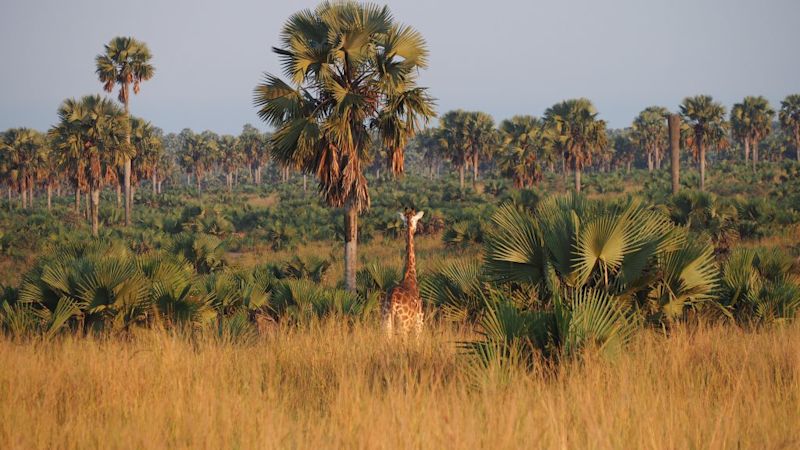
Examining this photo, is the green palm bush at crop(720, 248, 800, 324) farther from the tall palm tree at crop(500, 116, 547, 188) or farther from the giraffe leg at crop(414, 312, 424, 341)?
the tall palm tree at crop(500, 116, 547, 188)

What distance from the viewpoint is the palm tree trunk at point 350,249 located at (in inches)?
643

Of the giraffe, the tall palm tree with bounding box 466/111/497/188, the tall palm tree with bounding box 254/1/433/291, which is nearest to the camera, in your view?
the giraffe

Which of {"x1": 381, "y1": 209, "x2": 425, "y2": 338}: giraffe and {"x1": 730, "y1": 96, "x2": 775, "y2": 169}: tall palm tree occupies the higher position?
{"x1": 730, "y1": 96, "x2": 775, "y2": 169}: tall palm tree

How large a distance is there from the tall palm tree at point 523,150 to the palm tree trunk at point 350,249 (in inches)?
1422

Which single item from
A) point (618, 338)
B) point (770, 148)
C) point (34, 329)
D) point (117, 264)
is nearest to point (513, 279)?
point (618, 338)

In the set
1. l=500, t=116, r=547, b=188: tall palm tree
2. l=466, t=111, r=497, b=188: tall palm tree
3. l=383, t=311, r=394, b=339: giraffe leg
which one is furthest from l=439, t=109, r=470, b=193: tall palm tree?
l=383, t=311, r=394, b=339: giraffe leg

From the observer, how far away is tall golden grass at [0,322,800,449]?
12.6ft

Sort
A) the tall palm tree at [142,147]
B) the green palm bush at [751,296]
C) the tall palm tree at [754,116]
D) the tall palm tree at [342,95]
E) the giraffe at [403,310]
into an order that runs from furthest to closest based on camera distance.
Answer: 1. the tall palm tree at [754,116]
2. the tall palm tree at [142,147]
3. the tall palm tree at [342,95]
4. the green palm bush at [751,296]
5. the giraffe at [403,310]

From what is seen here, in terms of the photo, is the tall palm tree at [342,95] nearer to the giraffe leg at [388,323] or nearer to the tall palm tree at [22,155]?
the giraffe leg at [388,323]

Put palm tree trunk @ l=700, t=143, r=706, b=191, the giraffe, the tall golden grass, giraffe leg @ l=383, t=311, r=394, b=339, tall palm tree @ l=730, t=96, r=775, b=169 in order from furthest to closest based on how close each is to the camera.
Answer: tall palm tree @ l=730, t=96, r=775, b=169 < palm tree trunk @ l=700, t=143, r=706, b=191 < the giraffe < giraffe leg @ l=383, t=311, r=394, b=339 < the tall golden grass

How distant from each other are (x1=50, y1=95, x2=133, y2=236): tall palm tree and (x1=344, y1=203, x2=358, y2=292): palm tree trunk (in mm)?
24940

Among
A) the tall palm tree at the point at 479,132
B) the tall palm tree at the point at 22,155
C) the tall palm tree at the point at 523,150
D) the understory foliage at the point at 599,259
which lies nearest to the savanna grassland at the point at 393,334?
the understory foliage at the point at 599,259

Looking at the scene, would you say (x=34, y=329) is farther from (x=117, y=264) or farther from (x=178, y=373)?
(x=178, y=373)

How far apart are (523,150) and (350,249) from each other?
37201 mm
